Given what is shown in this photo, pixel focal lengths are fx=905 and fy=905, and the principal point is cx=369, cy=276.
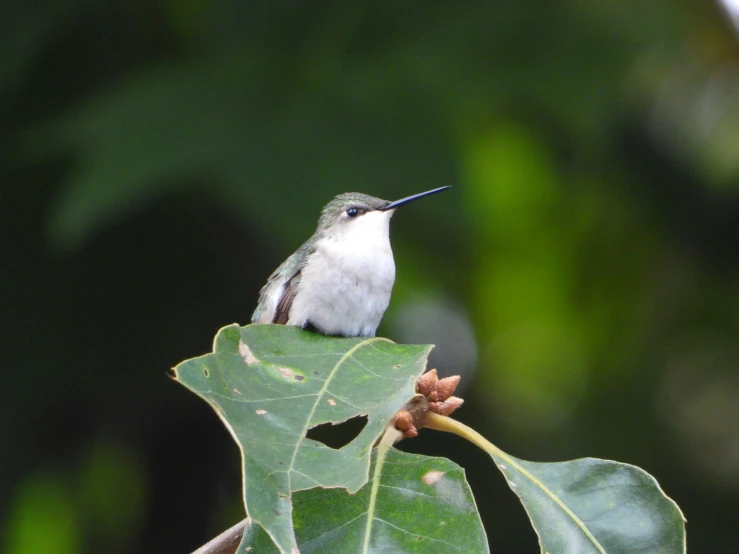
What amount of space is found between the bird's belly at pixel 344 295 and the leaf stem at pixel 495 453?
119cm

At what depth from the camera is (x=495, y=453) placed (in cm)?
233

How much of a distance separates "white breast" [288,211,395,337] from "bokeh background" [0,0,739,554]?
118 cm

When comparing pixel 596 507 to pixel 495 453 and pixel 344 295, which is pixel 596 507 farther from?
pixel 344 295

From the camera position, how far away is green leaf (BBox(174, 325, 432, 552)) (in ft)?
5.52

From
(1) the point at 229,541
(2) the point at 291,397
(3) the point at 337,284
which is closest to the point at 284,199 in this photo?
(3) the point at 337,284

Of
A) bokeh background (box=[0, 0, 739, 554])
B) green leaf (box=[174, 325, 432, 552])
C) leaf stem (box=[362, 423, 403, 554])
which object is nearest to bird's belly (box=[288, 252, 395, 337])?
green leaf (box=[174, 325, 432, 552])

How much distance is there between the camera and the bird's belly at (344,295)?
3432 millimetres

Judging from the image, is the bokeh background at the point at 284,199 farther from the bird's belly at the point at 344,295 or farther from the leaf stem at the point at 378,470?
the leaf stem at the point at 378,470

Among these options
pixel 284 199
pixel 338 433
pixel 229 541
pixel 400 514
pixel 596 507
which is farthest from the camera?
pixel 338 433

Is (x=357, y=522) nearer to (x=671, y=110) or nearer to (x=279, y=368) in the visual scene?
(x=279, y=368)

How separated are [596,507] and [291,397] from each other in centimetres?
85

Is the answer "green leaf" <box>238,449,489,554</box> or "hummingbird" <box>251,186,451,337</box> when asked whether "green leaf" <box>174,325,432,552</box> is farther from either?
"hummingbird" <box>251,186,451,337</box>

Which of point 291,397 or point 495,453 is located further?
point 495,453

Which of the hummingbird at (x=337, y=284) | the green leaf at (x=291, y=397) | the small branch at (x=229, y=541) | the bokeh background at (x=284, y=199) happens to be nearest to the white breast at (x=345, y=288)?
the hummingbird at (x=337, y=284)
